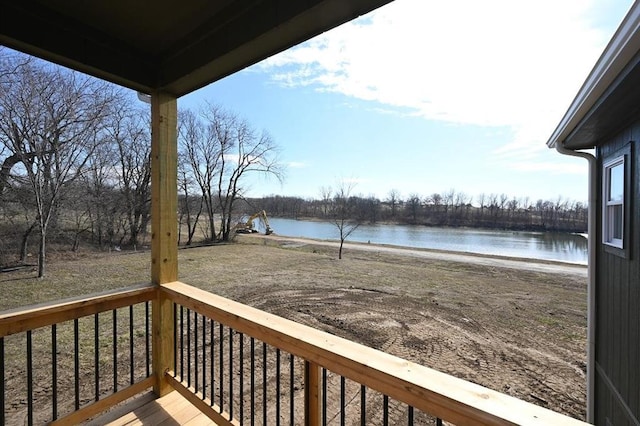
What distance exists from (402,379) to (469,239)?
17.8 m

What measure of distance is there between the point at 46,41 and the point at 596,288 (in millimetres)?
4352

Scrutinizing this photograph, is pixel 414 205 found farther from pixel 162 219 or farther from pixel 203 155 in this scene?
pixel 162 219

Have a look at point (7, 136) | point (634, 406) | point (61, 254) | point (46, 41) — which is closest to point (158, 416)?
point (46, 41)

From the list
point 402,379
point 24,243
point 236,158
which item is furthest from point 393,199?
point 402,379

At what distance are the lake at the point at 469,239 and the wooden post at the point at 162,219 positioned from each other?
836cm

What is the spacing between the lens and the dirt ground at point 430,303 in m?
3.24

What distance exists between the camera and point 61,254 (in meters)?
7.48

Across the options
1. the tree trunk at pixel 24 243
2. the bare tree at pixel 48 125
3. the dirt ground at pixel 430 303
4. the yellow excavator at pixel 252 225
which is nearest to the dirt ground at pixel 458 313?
the dirt ground at pixel 430 303

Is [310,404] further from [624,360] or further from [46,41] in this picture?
[624,360]

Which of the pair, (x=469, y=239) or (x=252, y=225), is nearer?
(x=469, y=239)

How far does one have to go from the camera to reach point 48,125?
6.01m

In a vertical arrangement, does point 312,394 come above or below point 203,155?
below

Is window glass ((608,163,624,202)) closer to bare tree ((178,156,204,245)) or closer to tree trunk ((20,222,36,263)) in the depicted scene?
tree trunk ((20,222,36,263))

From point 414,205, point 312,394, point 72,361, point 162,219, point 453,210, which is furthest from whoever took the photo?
point 414,205
